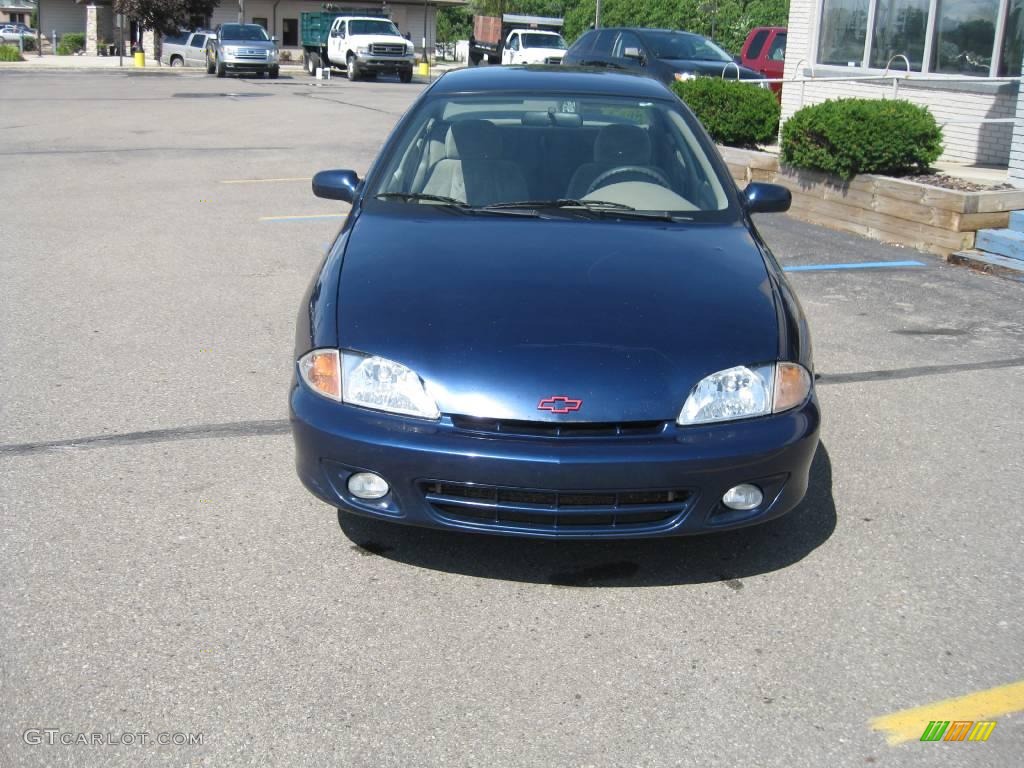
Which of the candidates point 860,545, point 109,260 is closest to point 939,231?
point 860,545

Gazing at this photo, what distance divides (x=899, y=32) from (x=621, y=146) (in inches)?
424

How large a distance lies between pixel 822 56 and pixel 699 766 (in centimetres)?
1471

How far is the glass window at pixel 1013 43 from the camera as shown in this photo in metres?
12.6

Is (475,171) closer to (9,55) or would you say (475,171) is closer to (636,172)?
(636,172)

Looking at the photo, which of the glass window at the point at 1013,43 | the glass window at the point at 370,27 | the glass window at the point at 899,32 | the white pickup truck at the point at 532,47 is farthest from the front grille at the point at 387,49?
the glass window at the point at 1013,43

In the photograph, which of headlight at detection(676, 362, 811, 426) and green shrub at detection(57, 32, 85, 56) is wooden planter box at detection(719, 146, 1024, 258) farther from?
green shrub at detection(57, 32, 85, 56)

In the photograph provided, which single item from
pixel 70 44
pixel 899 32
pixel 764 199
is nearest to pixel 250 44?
pixel 899 32

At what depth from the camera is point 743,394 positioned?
3.57 meters

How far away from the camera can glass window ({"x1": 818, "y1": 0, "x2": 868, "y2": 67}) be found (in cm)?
1509

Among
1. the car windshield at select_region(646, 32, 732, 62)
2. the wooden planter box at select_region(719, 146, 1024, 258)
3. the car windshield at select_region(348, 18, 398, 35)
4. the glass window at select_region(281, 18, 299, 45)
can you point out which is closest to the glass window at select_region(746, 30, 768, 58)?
the car windshield at select_region(646, 32, 732, 62)

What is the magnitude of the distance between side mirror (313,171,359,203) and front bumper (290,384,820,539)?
66.1 inches

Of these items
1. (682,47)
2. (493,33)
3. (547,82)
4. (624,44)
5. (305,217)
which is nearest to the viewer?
(547,82)

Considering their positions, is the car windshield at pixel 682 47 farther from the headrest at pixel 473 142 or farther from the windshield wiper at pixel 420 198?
the windshield wiper at pixel 420 198

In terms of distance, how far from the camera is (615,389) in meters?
3.44
